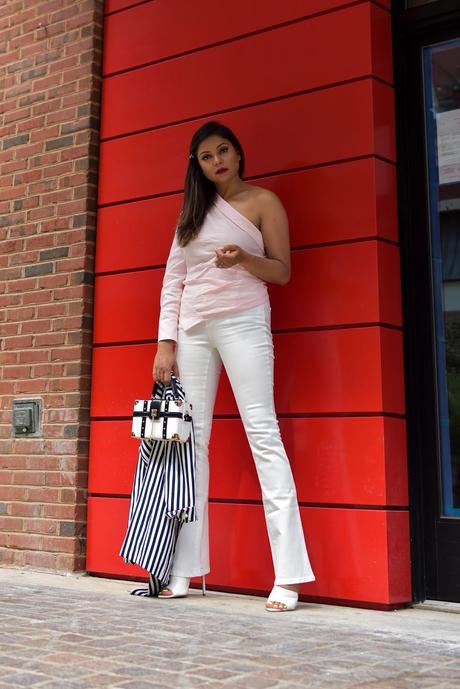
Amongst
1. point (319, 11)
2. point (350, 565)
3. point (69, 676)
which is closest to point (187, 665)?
point (69, 676)

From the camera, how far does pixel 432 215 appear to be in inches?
152

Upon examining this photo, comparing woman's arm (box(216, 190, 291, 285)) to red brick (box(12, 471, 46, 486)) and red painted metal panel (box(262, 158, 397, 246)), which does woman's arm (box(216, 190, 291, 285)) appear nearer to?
red painted metal panel (box(262, 158, 397, 246))

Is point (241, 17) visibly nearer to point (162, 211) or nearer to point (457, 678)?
point (162, 211)

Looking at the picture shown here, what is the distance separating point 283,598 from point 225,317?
119 centimetres

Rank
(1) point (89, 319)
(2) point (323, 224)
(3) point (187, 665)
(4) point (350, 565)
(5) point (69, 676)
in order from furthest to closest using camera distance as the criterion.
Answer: (1) point (89, 319) < (2) point (323, 224) < (4) point (350, 565) < (3) point (187, 665) < (5) point (69, 676)

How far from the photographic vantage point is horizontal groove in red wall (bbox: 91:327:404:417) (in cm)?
360

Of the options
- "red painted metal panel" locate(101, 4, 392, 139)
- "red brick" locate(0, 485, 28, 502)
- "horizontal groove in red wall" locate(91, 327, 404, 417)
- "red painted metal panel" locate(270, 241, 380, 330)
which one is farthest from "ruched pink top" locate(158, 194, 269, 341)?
"red brick" locate(0, 485, 28, 502)

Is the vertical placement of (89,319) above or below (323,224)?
below

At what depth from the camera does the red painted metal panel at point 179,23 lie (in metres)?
4.13

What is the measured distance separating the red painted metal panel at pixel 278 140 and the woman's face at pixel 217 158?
0.34 m

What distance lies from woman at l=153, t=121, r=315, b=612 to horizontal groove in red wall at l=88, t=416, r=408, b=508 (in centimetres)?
25

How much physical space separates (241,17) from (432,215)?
4.68ft

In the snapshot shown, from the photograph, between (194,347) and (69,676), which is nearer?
(69,676)


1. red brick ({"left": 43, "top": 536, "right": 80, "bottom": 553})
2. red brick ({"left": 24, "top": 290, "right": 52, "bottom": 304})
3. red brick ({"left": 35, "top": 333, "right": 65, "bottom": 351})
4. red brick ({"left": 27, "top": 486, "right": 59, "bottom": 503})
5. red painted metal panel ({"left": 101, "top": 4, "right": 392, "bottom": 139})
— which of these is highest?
red painted metal panel ({"left": 101, "top": 4, "right": 392, "bottom": 139})
